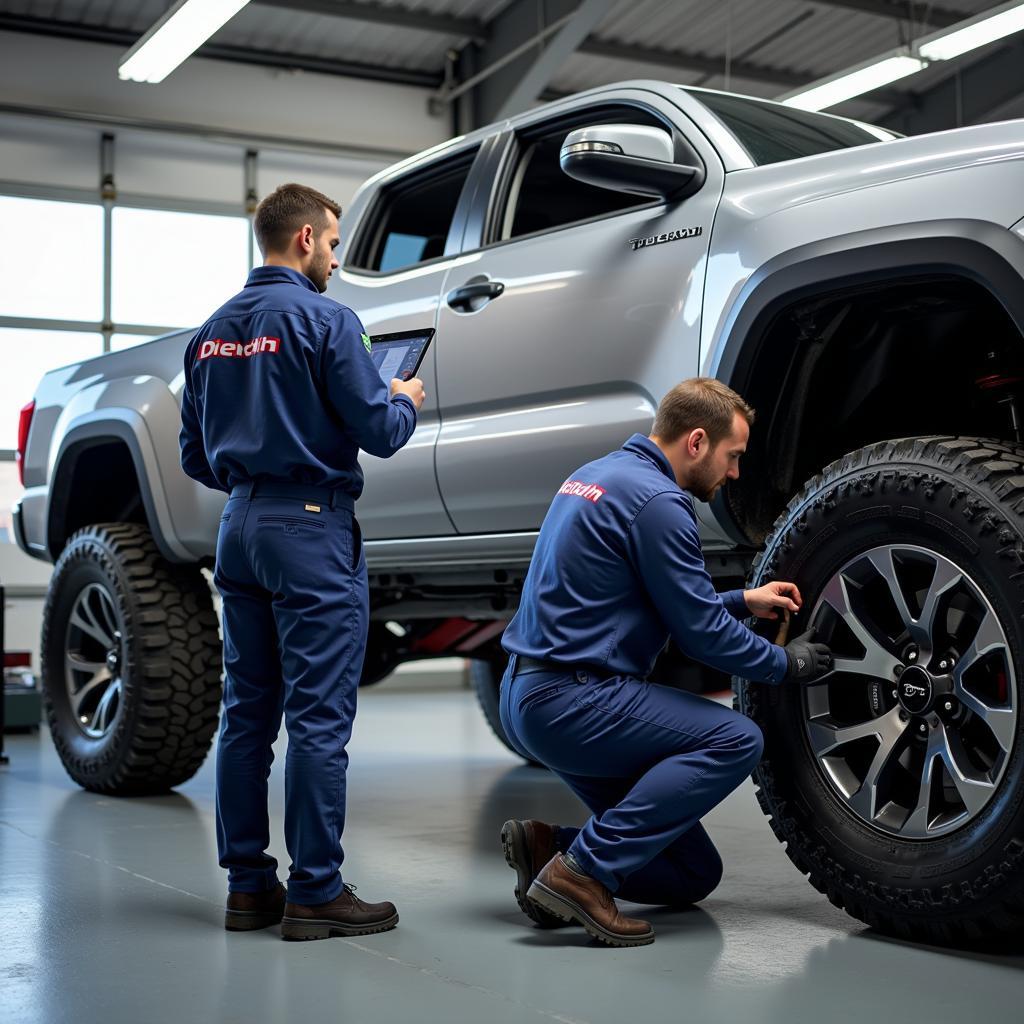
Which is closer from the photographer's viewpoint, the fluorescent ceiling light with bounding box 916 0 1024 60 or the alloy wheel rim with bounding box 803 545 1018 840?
the alloy wheel rim with bounding box 803 545 1018 840

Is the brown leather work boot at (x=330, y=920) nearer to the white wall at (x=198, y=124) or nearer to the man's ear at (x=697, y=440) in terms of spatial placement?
the man's ear at (x=697, y=440)

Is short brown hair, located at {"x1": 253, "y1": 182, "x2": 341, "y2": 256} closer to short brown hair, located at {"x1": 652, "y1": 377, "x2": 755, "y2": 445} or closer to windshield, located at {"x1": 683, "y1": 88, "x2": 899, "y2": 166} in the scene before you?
short brown hair, located at {"x1": 652, "y1": 377, "x2": 755, "y2": 445}

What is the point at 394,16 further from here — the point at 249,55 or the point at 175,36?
the point at 175,36

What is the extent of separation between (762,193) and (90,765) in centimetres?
350

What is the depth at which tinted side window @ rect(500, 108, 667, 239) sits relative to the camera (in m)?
4.22

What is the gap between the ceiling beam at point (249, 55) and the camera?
39.6 feet

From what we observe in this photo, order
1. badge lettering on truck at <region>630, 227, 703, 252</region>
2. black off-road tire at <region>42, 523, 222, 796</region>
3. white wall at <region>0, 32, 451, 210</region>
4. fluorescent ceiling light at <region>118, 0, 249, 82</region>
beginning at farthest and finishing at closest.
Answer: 1. white wall at <region>0, 32, 451, 210</region>
2. fluorescent ceiling light at <region>118, 0, 249, 82</region>
3. black off-road tire at <region>42, 523, 222, 796</region>
4. badge lettering on truck at <region>630, 227, 703, 252</region>

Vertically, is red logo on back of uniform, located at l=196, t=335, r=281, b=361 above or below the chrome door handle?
below

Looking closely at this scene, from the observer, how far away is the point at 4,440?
12.2 metres

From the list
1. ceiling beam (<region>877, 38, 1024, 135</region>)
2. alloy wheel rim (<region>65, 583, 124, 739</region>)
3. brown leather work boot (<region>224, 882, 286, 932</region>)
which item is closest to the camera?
brown leather work boot (<region>224, 882, 286, 932</region>)

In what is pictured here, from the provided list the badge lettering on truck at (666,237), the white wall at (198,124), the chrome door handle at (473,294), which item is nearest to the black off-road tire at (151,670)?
the chrome door handle at (473,294)

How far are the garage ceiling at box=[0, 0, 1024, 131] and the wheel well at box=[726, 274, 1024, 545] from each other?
894 cm

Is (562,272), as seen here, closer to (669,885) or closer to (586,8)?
(669,885)

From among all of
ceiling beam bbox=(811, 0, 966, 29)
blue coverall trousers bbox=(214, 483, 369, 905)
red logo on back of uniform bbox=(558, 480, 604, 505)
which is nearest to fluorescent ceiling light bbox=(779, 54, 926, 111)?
ceiling beam bbox=(811, 0, 966, 29)
